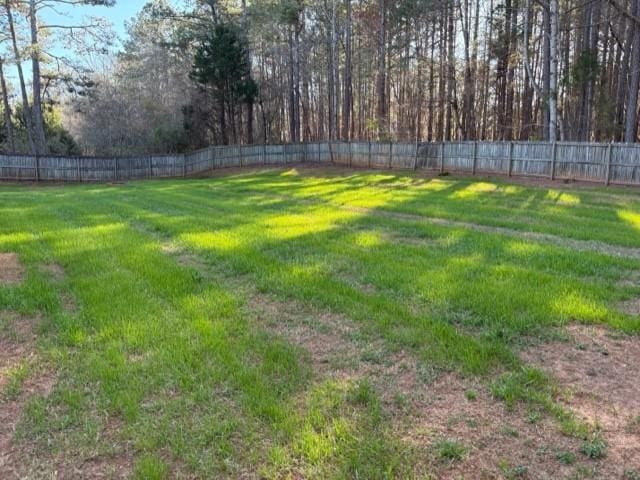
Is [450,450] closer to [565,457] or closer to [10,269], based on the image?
[565,457]

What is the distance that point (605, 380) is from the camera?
122 inches

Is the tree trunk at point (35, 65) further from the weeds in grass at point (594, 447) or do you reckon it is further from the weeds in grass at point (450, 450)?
the weeds in grass at point (594, 447)

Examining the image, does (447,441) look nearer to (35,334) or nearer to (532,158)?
(35,334)

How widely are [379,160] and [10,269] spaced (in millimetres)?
17973

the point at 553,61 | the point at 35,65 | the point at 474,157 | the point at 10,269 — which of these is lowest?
the point at 10,269

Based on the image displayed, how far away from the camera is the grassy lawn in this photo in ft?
7.88

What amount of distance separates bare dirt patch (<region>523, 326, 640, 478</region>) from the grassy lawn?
5 centimetres

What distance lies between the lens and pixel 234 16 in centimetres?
3119

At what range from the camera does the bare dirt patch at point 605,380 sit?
244 cm

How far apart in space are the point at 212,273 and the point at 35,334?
6.39 ft

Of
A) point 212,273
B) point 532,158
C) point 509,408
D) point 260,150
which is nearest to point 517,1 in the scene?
point 532,158

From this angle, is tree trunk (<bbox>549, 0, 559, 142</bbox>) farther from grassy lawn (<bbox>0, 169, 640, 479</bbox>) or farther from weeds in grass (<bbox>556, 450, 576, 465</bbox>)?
weeds in grass (<bbox>556, 450, 576, 465</bbox>)

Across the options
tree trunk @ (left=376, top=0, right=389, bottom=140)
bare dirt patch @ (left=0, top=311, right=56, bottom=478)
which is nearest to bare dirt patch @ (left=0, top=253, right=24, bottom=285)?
bare dirt patch @ (left=0, top=311, right=56, bottom=478)

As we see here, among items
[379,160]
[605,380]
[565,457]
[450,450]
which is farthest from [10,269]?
[379,160]
